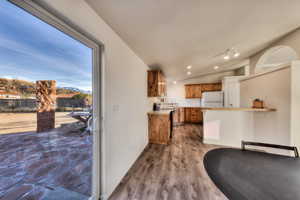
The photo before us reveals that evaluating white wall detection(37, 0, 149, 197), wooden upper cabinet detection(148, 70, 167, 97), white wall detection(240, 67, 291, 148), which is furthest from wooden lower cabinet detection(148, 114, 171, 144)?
white wall detection(240, 67, 291, 148)

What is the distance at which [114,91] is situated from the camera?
1552mm

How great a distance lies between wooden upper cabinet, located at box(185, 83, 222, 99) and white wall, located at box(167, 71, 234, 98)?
0.76 ft

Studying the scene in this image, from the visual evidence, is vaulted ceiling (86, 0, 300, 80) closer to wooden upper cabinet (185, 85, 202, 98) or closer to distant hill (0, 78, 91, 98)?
distant hill (0, 78, 91, 98)

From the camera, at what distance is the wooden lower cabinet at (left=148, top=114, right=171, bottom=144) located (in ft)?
9.94

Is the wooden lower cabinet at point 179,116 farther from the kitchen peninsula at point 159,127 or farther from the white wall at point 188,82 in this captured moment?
the kitchen peninsula at point 159,127

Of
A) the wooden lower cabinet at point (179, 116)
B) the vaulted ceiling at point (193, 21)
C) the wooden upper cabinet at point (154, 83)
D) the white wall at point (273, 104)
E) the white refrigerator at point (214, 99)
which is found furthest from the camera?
the wooden lower cabinet at point (179, 116)

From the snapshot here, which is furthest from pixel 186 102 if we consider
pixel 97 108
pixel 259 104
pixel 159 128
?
pixel 97 108

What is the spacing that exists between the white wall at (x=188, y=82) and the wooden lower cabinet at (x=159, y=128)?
3.49 metres

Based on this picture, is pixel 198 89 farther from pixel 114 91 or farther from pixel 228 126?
pixel 114 91

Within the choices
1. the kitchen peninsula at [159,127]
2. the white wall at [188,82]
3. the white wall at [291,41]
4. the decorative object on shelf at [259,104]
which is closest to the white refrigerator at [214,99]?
the white wall at [188,82]

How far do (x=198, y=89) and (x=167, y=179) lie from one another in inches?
197

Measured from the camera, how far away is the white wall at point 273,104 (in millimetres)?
1857

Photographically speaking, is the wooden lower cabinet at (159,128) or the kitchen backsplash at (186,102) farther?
the kitchen backsplash at (186,102)

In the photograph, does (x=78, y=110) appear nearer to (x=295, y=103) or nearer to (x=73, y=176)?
(x=73, y=176)
